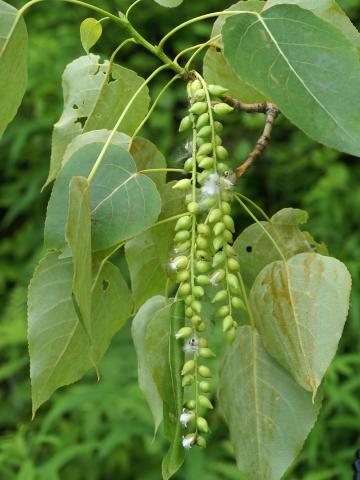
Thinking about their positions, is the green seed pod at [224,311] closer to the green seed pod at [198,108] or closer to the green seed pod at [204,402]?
the green seed pod at [204,402]

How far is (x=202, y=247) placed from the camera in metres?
0.83

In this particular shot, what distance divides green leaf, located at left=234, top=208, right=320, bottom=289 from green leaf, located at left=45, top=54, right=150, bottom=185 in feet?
0.56

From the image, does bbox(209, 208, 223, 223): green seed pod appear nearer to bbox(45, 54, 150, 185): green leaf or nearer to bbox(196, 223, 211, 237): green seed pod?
bbox(196, 223, 211, 237): green seed pod

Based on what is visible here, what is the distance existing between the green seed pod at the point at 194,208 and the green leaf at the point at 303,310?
0.37ft

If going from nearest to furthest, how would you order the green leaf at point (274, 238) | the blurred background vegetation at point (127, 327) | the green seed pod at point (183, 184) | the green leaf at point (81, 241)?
the green leaf at point (81, 241)
the green seed pod at point (183, 184)
the green leaf at point (274, 238)
the blurred background vegetation at point (127, 327)

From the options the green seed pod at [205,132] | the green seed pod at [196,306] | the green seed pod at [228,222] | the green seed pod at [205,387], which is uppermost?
the green seed pod at [205,132]

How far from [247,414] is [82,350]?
178 millimetres

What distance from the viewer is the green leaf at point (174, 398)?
838 mm

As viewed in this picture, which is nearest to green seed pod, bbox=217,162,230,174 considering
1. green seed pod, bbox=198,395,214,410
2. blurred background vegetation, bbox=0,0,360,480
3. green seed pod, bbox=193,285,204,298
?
green seed pod, bbox=193,285,204,298

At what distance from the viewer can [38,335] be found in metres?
0.91

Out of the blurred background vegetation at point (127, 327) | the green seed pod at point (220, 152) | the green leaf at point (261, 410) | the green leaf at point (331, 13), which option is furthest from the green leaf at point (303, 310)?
the blurred background vegetation at point (127, 327)

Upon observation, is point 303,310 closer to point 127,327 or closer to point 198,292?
point 198,292

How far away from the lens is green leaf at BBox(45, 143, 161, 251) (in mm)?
840

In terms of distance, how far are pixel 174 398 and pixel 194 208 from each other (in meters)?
0.18
